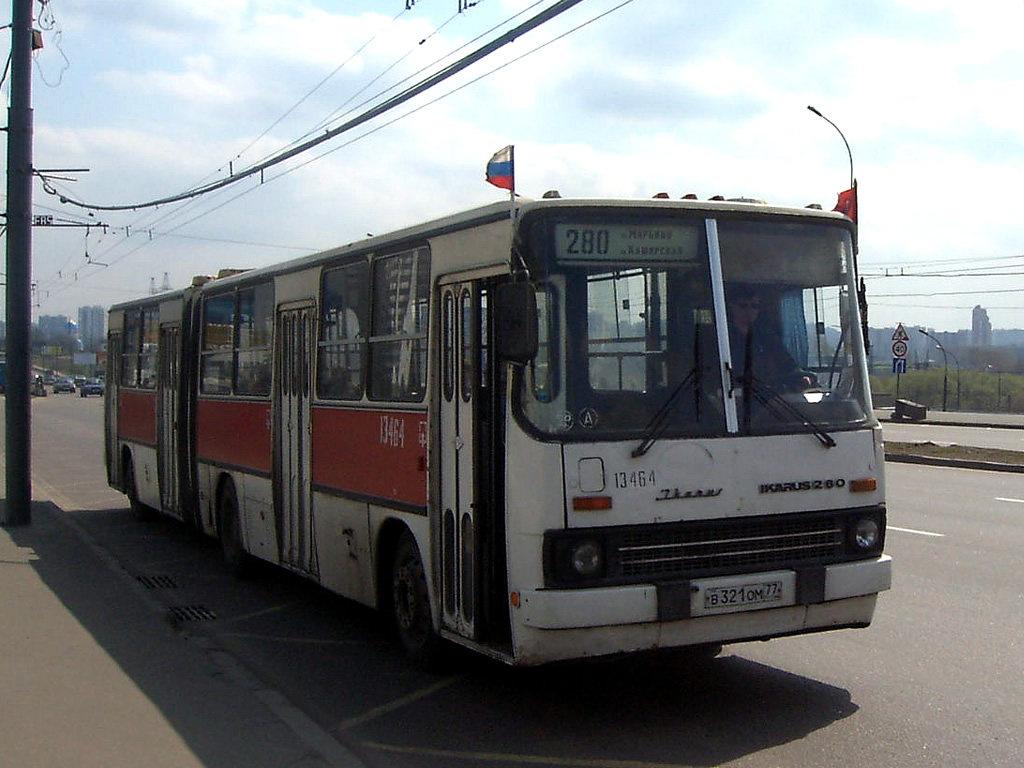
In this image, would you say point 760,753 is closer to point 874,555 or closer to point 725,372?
point 874,555

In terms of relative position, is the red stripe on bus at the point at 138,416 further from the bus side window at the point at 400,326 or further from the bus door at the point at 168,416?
the bus side window at the point at 400,326

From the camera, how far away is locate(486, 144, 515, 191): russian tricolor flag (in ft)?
32.2

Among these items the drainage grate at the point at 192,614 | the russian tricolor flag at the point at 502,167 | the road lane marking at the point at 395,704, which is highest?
the russian tricolor flag at the point at 502,167

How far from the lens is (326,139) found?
1534 cm

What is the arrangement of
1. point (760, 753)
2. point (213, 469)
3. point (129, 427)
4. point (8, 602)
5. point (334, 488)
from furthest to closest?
point (129, 427) < point (213, 469) < point (8, 602) < point (334, 488) < point (760, 753)

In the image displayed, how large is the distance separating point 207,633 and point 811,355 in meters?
5.07

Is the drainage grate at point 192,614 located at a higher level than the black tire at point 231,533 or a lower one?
lower

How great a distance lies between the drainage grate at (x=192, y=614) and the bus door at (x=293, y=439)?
75 centimetres

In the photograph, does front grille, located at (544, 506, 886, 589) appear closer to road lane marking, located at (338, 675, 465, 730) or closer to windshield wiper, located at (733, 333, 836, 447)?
windshield wiper, located at (733, 333, 836, 447)

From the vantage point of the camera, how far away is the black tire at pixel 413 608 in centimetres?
775

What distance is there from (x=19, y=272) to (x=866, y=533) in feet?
40.2

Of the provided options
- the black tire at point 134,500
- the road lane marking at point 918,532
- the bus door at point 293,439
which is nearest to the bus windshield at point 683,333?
the bus door at point 293,439

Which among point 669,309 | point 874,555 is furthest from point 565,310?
point 874,555

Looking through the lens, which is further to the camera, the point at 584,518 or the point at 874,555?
the point at 874,555
